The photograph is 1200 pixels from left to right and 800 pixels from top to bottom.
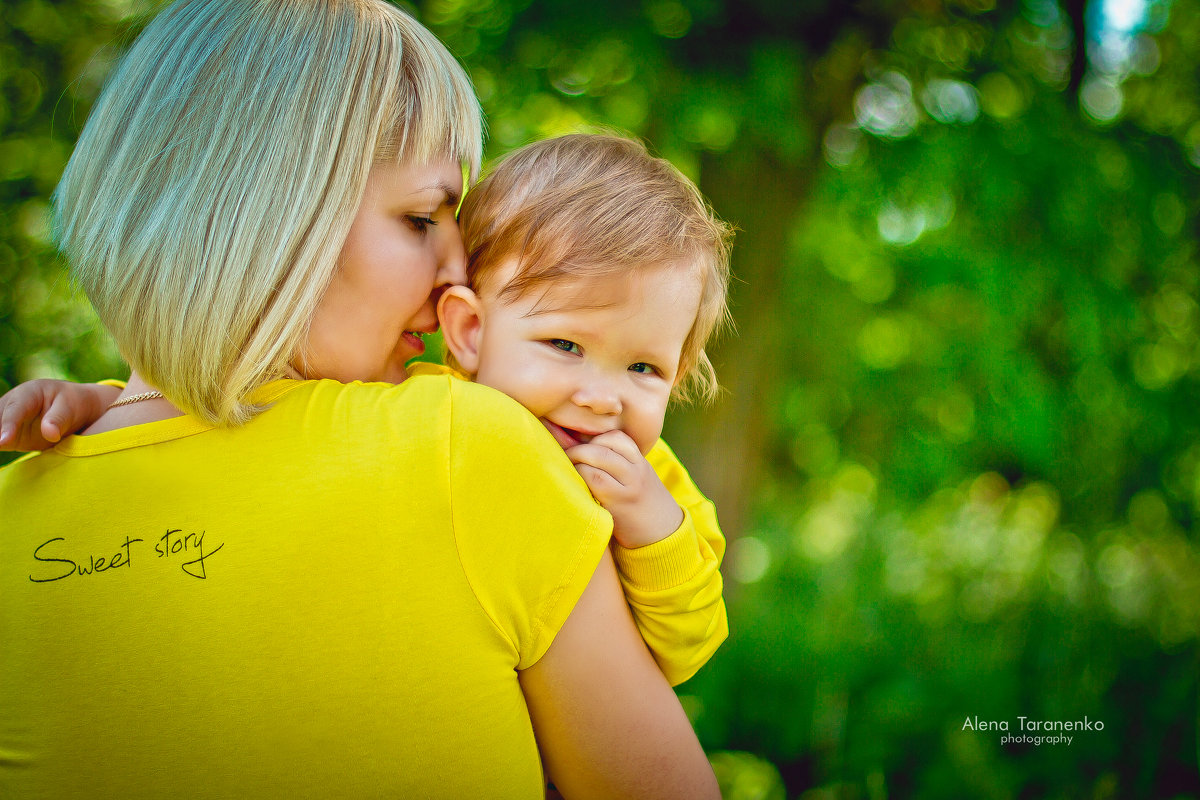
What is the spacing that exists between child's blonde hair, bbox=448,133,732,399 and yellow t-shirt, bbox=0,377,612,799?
17.9 inches

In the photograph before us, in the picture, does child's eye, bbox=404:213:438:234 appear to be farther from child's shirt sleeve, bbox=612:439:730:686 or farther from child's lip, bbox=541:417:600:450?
child's shirt sleeve, bbox=612:439:730:686

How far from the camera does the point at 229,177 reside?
3.81 feet

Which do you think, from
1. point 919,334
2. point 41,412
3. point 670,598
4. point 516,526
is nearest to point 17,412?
point 41,412

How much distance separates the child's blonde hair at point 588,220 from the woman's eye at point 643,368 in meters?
0.18

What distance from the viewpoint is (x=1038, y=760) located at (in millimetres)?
3094

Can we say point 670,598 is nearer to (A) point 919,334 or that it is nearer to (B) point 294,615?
(B) point 294,615

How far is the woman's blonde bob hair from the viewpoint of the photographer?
3.73ft

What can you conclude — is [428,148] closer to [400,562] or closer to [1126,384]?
[400,562]

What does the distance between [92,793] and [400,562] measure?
1.58ft

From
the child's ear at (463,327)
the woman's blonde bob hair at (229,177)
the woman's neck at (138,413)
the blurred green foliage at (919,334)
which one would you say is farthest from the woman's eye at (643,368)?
the blurred green foliage at (919,334)

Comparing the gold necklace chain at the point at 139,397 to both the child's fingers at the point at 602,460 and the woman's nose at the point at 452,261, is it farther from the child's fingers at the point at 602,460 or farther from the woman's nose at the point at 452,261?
the child's fingers at the point at 602,460

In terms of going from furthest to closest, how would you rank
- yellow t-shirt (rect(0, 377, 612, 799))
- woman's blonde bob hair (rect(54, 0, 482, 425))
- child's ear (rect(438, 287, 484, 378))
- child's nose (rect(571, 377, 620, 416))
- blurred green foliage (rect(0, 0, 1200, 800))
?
blurred green foliage (rect(0, 0, 1200, 800)) < child's ear (rect(438, 287, 484, 378)) < child's nose (rect(571, 377, 620, 416)) < woman's blonde bob hair (rect(54, 0, 482, 425)) < yellow t-shirt (rect(0, 377, 612, 799))

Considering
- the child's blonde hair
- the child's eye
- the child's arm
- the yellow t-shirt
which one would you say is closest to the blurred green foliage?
the child's blonde hair

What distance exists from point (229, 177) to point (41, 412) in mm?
530
